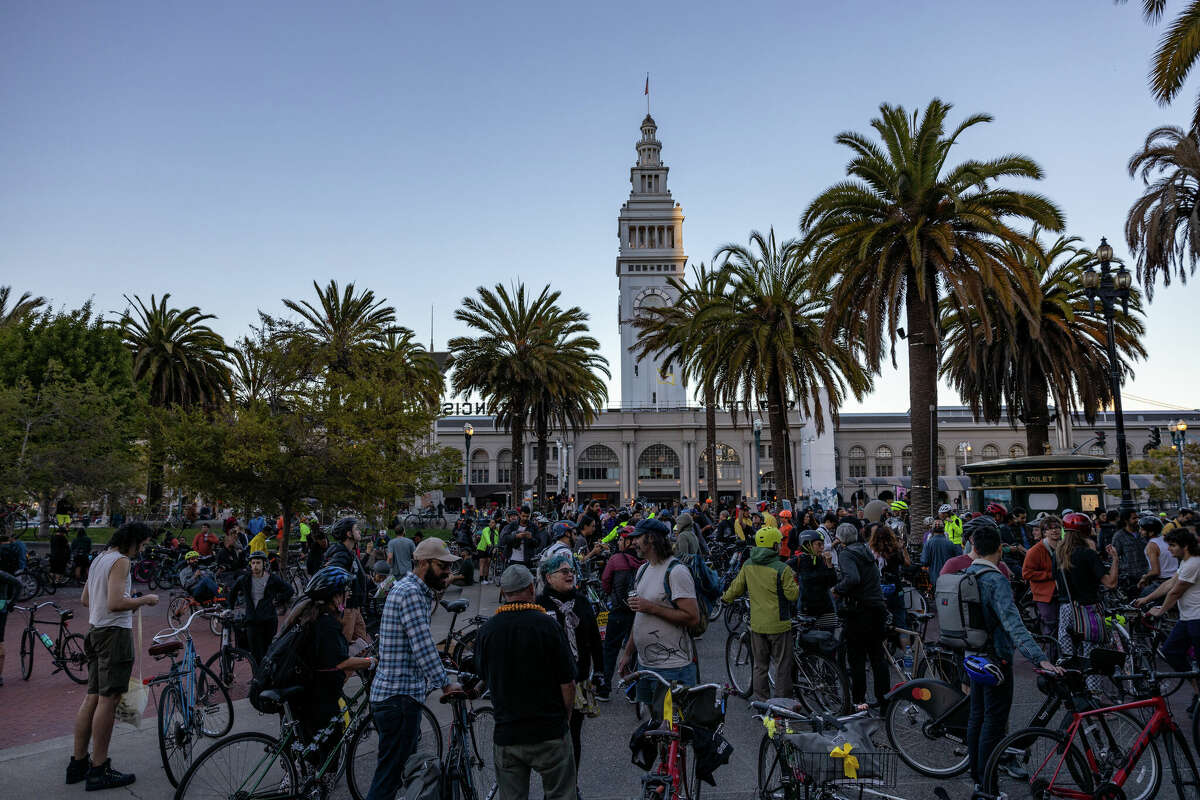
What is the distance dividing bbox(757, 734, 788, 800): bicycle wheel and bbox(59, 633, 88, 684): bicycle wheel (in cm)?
855

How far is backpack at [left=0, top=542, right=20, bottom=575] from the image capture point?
37.6 ft

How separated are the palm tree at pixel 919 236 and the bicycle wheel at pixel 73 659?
703 inches

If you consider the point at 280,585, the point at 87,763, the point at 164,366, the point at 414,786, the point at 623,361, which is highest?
the point at 623,361

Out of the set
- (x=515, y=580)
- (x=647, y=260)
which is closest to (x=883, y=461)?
(x=647, y=260)

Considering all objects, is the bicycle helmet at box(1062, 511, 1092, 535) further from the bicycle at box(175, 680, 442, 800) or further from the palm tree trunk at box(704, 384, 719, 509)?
the palm tree trunk at box(704, 384, 719, 509)

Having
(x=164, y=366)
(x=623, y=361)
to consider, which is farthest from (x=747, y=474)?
(x=164, y=366)

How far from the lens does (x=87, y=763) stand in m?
6.28

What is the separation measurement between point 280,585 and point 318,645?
10.1 feet

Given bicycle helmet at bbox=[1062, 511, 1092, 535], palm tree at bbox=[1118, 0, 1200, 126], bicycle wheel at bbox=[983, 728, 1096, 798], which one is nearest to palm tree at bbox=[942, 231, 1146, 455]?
palm tree at bbox=[1118, 0, 1200, 126]

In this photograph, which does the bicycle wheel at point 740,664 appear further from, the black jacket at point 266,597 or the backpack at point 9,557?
the backpack at point 9,557

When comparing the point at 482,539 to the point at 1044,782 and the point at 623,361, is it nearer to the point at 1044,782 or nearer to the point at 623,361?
the point at 1044,782

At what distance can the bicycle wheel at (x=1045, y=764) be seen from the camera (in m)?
4.99

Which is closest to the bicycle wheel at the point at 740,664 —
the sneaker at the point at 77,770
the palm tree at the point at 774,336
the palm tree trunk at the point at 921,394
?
the sneaker at the point at 77,770

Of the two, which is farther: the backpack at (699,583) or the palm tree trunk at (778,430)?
the palm tree trunk at (778,430)
